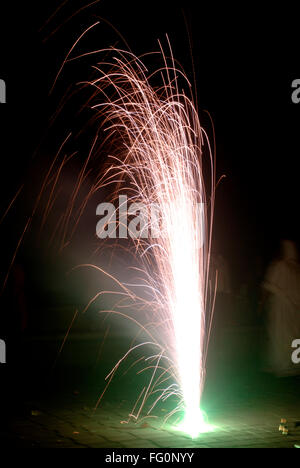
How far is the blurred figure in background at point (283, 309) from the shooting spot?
11.0 meters

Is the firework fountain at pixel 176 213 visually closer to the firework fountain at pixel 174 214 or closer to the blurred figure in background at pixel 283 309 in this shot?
the firework fountain at pixel 174 214

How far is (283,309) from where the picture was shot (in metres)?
11.3

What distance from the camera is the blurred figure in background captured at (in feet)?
36.1

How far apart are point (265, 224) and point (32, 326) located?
1002cm

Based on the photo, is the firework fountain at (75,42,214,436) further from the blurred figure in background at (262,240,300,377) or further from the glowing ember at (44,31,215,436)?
the blurred figure in background at (262,240,300,377)

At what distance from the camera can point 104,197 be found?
722 inches

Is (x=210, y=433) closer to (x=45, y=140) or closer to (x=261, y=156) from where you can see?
(x=45, y=140)

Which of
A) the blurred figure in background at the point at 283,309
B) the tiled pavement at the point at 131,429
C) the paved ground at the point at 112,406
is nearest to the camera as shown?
the tiled pavement at the point at 131,429

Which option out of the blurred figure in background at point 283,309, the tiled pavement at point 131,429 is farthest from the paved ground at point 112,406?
the blurred figure in background at point 283,309

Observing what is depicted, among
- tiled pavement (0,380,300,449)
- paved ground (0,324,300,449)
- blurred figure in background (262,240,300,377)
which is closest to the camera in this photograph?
tiled pavement (0,380,300,449)

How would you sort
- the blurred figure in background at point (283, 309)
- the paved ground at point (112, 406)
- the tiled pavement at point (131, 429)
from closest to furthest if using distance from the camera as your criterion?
the tiled pavement at point (131, 429), the paved ground at point (112, 406), the blurred figure in background at point (283, 309)

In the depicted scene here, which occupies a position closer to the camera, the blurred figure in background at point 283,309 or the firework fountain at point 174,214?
the firework fountain at point 174,214

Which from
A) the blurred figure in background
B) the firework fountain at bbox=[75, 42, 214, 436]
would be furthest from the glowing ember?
the blurred figure in background

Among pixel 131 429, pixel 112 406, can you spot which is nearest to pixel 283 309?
pixel 112 406
